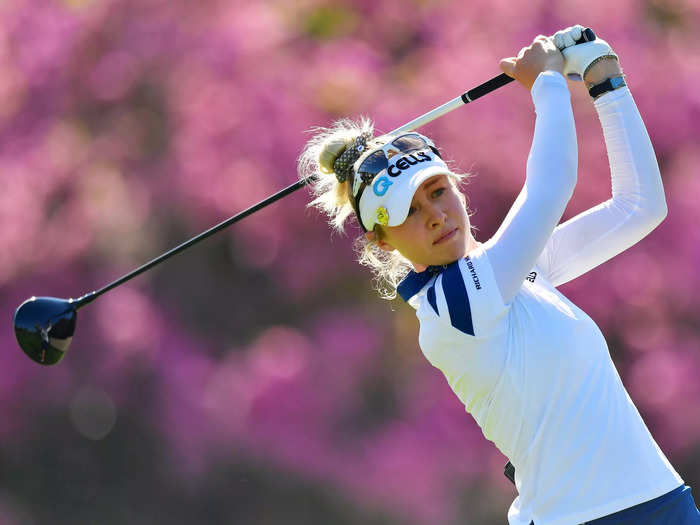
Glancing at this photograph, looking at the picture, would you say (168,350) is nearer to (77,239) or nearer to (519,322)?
(77,239)

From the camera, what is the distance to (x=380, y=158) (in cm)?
236

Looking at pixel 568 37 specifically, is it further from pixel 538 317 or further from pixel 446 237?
pixel 538 317

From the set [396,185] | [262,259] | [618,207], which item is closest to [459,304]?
[396,185]

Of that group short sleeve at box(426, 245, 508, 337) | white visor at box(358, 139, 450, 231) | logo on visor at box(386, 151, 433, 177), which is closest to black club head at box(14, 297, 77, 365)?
white visor at box(358, 139, 450, 231)

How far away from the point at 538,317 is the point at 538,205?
23cm

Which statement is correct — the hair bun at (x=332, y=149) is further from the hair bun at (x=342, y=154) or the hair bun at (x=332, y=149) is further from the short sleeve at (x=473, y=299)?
the short sleeve at (x=473, y=299)

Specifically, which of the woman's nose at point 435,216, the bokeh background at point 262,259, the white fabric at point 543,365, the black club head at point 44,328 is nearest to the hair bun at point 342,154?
the woman's nose at point 435,216

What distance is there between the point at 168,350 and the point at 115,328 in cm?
25

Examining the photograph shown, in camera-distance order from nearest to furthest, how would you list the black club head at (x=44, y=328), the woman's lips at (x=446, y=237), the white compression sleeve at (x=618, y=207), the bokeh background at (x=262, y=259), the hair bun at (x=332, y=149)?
the woman's lips at (x=446, y=237) < the white compression sleeve at (x=618, y=207) < the hair bun at (x=332, y=149) < the black club head at (x=44, y=328) < the bokeh background at (x=262, y=259)

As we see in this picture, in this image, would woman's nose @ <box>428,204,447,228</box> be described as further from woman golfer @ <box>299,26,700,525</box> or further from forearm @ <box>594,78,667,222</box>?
forearm @ <box>594,78,667,222</box>

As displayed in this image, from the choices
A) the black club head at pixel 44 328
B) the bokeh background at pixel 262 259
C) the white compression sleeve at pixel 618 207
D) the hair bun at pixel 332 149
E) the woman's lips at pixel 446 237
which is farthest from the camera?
the bokeh background at pixel 262 259

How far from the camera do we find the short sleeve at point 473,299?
2.13 m

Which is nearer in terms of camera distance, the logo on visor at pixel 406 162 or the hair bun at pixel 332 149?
the logo on visor at pixel 406 162

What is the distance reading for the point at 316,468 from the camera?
184 inches
